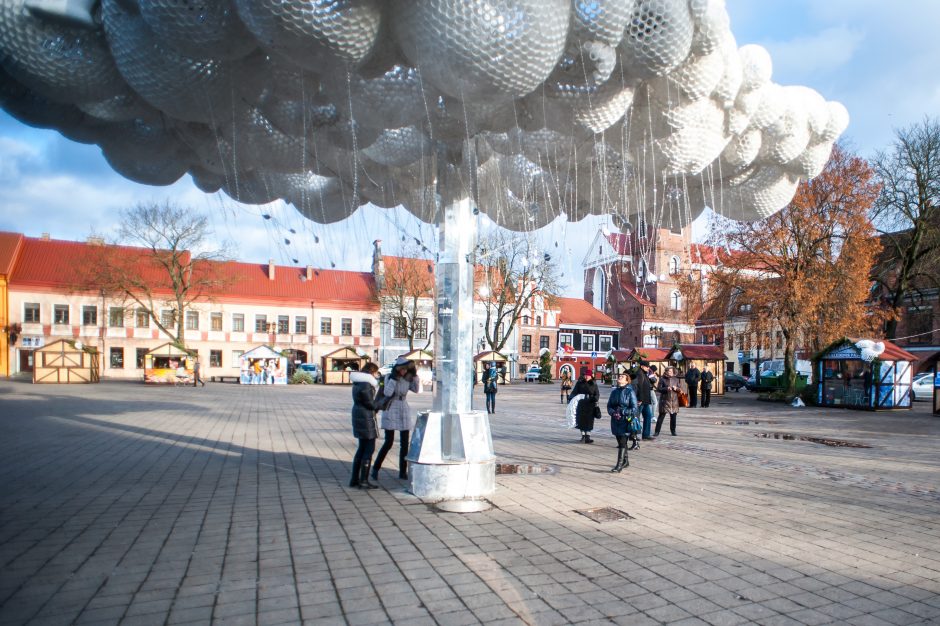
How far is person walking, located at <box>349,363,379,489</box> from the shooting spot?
7.18 m

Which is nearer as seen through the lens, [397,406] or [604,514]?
[604,514]

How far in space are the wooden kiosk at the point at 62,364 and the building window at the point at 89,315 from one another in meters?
13.9

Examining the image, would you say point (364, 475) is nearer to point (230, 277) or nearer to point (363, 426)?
point (363, 426)

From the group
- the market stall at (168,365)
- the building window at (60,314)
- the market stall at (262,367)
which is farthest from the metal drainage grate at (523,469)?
the building window at (60,314)

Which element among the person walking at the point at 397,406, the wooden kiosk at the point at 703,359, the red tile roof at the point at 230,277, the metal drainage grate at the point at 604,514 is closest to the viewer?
the metal drainage grate at the point at 604,514

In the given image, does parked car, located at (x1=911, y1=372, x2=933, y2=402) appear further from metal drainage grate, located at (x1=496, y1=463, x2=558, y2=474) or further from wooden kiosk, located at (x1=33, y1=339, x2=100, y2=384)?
wooden kiosk, located at (x1=33, y1=339, x2=100, y2=384)

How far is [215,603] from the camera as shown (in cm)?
379

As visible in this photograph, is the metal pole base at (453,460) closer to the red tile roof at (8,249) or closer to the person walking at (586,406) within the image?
the person walking at (586,406)

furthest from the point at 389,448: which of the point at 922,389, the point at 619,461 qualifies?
the point at 922,389

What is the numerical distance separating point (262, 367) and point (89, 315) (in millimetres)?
19756

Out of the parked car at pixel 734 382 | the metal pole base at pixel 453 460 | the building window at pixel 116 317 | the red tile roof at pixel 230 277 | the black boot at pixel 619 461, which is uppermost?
the red tile roof at pixel 230 277


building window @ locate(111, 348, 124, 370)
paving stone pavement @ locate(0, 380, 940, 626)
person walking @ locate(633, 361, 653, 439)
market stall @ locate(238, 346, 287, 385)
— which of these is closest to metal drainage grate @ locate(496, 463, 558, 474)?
paving stone pavement @ locate(0, 380, 940, 626)

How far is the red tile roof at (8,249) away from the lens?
4656 centimetres

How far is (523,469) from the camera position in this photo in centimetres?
857
